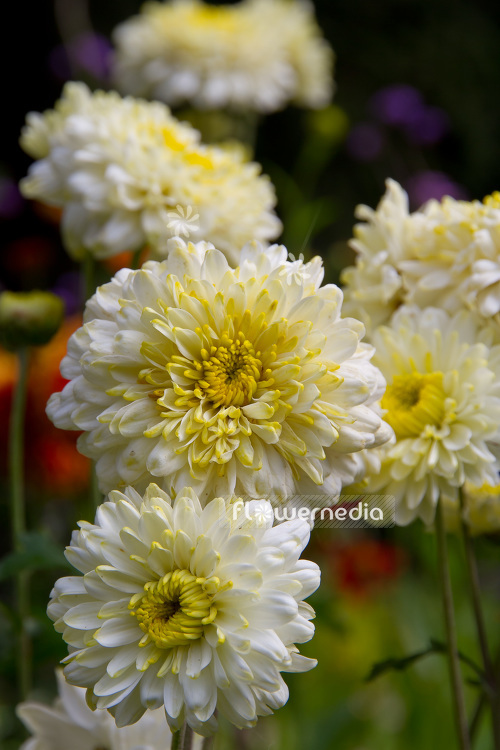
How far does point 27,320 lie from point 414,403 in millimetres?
375

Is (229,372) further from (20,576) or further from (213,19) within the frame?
(213,19)

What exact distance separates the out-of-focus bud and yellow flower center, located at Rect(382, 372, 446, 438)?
1.15 ft

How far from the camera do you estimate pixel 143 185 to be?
25.9 inches

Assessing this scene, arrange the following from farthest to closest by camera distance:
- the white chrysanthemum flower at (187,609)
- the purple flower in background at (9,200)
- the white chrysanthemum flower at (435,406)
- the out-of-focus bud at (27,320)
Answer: the purple flower in background at (9,200)
the out-of-focus bud at (27,320)
the white chrysanthemum flower at (435,406)
the white chrysanthemum flower at (187,609)

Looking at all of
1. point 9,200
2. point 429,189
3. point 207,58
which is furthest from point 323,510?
point 9,200

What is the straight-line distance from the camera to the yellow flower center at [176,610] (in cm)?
35

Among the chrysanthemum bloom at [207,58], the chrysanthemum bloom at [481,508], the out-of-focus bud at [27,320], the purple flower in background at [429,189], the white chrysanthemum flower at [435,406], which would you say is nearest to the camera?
the white chrysanthemum flower at [435,406]

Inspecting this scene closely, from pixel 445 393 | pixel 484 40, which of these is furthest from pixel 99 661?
pixel 484 40

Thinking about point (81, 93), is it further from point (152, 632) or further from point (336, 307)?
point (152, 632)

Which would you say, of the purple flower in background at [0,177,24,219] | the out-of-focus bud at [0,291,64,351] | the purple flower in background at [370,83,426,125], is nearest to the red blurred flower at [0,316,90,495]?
the out-of-focus bud at [0,291,64,351]

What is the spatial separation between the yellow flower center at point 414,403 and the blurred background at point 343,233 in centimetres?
12

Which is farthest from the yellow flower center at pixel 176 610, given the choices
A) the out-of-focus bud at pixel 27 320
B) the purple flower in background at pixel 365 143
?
the purple flower in background at pixel 365 143

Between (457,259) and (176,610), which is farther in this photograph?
(457,259)

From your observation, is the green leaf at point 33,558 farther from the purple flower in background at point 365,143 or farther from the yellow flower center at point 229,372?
the purple flower in background at point 365,143
